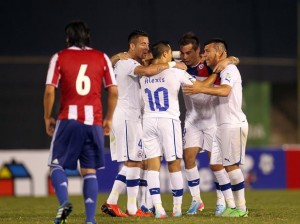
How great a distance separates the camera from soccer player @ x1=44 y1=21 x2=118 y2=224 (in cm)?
866

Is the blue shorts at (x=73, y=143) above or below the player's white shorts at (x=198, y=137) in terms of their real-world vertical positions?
above

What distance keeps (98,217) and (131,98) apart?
144 cm

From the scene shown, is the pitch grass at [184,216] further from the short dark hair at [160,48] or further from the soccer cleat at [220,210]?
the short dark hair at [160,48]

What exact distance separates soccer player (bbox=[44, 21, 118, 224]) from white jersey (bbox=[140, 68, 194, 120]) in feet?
4.71

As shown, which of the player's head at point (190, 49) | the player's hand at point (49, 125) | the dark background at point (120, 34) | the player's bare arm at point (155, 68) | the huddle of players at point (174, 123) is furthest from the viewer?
the dark background at point (120, 34)

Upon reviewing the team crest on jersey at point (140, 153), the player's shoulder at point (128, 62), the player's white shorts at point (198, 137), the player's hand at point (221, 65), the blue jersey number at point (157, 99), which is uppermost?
the player's shoulder at point (128, 62)

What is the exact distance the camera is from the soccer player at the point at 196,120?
1119 centimetres

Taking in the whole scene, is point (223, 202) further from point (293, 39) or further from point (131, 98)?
point (293, 39)

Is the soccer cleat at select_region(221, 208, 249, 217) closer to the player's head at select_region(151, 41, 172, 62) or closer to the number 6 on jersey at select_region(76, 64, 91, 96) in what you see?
the player's head at select_region(151, 41, 172, 62)

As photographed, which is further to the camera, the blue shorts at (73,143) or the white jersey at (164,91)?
the white jersey at (164,91)

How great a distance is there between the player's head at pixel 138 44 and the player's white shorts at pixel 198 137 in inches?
43.7

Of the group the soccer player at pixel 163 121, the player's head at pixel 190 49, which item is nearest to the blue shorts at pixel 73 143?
the soccer player at pixel 163 121

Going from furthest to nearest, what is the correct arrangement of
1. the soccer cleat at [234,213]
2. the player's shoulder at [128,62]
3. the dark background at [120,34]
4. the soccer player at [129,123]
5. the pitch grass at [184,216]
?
the dark background at [120,34] → the soccer player at [129,123] → the player's shoulder at [128,62] → the soccer cleat at [234,213] → the pitch grass at [184,216]

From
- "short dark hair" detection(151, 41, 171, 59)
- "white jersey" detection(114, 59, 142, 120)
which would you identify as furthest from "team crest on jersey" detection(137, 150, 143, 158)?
"short dark hair" detection(151, 41, 171, 59)
